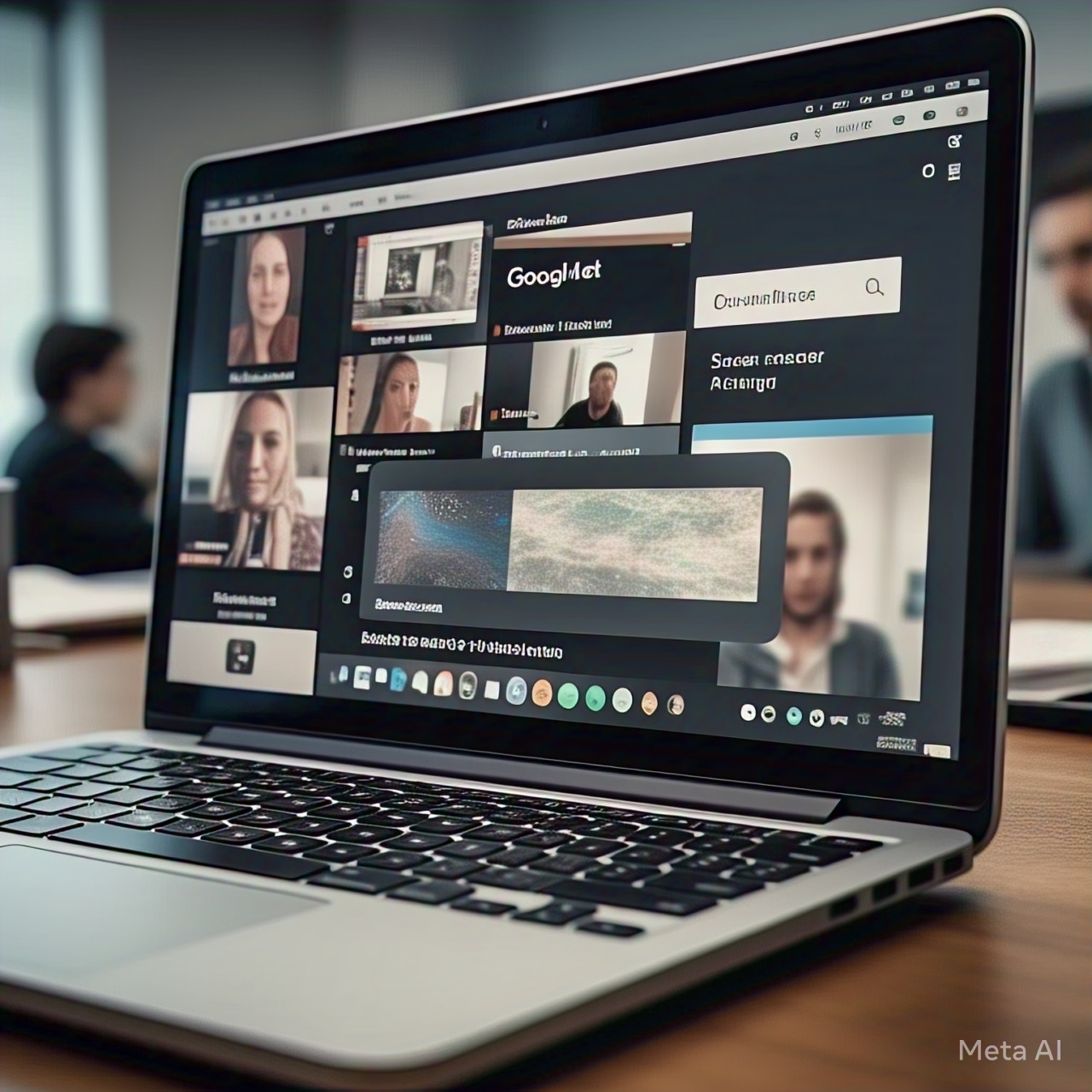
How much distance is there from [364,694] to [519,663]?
0.30 ft

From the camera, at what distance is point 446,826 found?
473 millimetres

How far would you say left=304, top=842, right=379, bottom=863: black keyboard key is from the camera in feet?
1.44

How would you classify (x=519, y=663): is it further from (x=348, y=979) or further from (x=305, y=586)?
(x=348, y=979)

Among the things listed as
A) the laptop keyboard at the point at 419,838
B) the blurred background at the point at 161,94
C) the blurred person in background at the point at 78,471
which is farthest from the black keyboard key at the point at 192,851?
the blurred background at the point at 161,94

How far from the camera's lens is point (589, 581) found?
591mm

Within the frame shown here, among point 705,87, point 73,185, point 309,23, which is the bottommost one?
point 705,87

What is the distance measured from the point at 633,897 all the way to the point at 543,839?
2.8 inches

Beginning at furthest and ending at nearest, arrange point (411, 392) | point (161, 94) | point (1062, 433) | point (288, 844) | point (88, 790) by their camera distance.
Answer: point (161, 94)
point (1062, 433)
point (411, 392)
point (88, 790)
point (288, 844)

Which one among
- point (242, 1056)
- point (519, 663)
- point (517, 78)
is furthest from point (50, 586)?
point (517, 78)

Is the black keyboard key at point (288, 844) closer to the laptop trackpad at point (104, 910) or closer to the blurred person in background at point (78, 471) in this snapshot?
the laptop trackpad at point (104, 910)

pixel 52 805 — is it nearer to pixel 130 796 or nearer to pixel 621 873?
pixel 130 796

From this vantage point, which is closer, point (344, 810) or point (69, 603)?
point (344, 810)

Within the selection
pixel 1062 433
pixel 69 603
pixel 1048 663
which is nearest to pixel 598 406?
pixel 1048 663

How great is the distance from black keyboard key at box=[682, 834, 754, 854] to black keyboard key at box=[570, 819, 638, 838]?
3 cm
